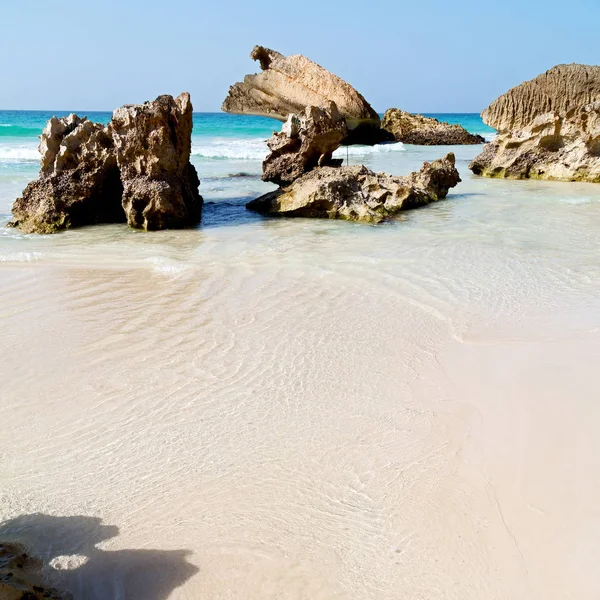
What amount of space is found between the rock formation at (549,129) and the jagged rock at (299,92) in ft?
35.0

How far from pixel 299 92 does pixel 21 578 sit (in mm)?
27516

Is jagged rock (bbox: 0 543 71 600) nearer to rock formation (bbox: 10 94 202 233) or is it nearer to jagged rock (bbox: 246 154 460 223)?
rock formation (bbox: 10 94 202 233)

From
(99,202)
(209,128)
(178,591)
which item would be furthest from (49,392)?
(209,128)

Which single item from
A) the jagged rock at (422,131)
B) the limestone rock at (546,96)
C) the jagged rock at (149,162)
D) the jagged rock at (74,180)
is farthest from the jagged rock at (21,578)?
the jagged rock at (422,131)

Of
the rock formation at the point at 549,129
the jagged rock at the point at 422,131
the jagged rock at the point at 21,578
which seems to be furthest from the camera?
the jagged rock at the point at 422,131

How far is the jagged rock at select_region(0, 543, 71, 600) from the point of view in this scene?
1.79 meters

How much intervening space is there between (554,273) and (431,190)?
4.89 meters

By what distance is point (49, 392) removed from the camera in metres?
3.62

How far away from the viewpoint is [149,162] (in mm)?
8625

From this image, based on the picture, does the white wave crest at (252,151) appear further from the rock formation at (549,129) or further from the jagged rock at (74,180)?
the jagged rock at (74,180)

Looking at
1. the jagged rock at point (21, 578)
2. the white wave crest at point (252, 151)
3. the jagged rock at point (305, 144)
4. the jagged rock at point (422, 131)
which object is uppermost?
the jagged rock at point (422, 131)

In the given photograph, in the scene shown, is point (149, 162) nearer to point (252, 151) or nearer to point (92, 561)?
point (92, 561)

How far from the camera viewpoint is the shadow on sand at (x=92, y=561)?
2178 mm

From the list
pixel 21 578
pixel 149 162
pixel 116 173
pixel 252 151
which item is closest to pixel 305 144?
pixel 149 162
